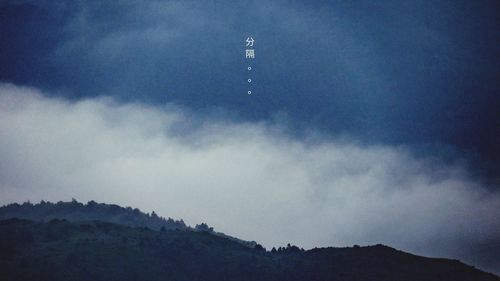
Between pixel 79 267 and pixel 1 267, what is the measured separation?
26143 millimetres

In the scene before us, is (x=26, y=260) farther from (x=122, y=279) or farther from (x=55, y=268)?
(x=122, y=279)

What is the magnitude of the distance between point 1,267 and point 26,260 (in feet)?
34.9

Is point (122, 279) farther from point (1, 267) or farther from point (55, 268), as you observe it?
point (1, 267)

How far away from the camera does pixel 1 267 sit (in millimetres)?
188125

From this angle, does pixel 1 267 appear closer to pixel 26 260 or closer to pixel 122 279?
pixel 26 260

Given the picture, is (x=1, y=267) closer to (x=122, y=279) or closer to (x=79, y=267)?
(x=79, y=267)

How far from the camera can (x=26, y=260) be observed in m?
198

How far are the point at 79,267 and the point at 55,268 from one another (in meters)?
8.69

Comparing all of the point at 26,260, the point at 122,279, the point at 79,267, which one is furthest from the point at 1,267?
the point at 122,279

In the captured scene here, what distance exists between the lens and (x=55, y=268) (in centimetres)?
19288

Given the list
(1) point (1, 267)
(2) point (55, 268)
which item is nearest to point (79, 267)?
(2) point (55, 268)

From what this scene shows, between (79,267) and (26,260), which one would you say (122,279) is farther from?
(26,260)

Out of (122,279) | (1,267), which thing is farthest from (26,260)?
(122,279)

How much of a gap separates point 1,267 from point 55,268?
1784 cm
